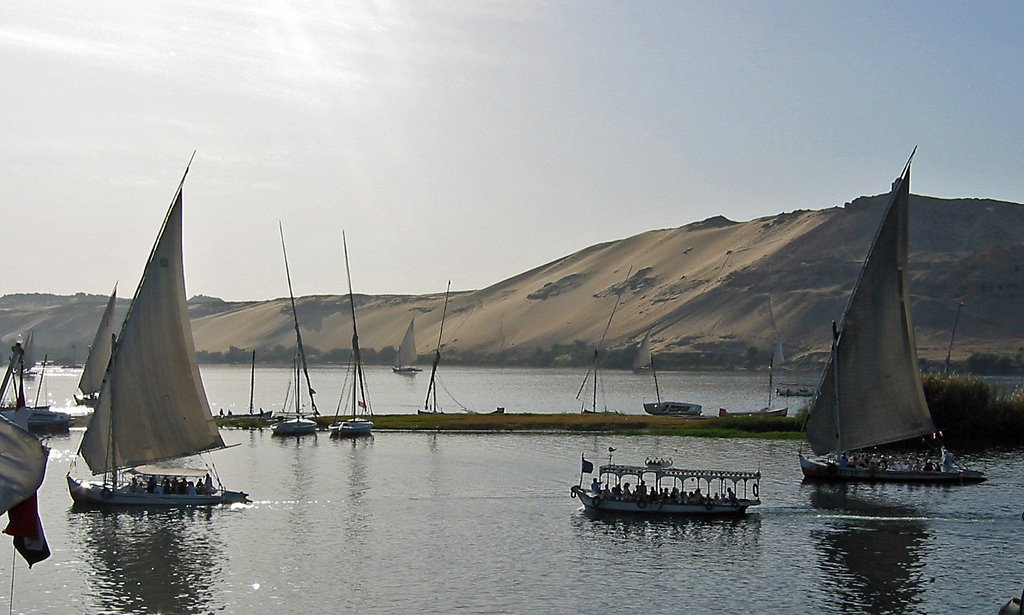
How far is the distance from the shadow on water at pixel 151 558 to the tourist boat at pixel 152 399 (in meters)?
1.96

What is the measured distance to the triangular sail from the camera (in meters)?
65.9

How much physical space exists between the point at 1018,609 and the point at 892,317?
140 feet

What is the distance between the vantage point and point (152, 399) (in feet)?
186

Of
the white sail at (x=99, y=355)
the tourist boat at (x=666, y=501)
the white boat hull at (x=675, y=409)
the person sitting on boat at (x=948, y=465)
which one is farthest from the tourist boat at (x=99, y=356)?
the person sitting on boat at (x=948, y=465)

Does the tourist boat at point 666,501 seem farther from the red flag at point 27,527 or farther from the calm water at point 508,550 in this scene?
the red flag at point 27,527

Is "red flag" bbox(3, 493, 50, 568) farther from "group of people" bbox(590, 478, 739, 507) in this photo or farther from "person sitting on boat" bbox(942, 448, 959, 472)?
"person sitting on boat" bbox(942, 448, 959, 472)

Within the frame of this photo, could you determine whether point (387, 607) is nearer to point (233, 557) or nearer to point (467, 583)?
point (467, 583)

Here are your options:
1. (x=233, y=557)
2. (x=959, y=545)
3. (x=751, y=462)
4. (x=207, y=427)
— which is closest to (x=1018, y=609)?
(x=959, y=545)

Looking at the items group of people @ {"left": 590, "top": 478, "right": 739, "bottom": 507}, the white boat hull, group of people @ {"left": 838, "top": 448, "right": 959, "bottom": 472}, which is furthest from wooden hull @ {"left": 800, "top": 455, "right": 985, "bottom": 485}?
the white boat hull

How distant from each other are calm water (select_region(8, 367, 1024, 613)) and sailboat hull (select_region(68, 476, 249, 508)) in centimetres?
108

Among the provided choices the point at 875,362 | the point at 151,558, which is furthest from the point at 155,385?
the point at 875,362

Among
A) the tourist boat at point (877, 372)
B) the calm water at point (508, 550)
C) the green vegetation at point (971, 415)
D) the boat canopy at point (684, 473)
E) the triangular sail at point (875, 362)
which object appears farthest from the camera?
the green vegetation at point (971, 415)

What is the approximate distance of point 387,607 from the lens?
38719 mm

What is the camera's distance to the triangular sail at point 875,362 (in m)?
65.9
